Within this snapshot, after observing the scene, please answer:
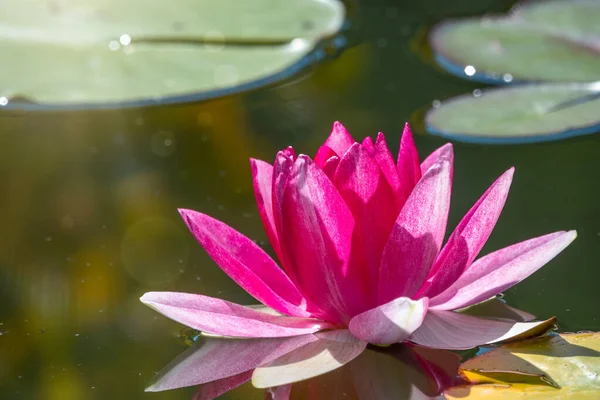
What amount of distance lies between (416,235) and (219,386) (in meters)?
0.32

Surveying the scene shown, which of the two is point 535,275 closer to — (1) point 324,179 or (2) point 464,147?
(1) point 324,179

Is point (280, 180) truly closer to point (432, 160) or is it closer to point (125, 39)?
point (432, 160)

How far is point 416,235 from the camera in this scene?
1.03m

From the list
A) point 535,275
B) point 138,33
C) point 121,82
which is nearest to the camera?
point 535,275

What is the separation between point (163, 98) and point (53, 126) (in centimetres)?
29

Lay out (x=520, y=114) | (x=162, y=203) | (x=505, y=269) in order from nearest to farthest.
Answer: (x=505, y=269)
(x=162, y=203)
(x=520, y=114)

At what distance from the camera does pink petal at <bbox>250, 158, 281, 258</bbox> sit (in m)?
1.13

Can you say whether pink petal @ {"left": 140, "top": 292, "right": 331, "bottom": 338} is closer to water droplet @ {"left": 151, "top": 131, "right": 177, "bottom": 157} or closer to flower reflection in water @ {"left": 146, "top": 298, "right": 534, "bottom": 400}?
flower reflection in water @ {"left": 146, "top": 298, "right": 534, "bottom": 400}

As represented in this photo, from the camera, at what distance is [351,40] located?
100 inches

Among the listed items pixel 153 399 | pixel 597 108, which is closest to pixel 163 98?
pixel 597 108

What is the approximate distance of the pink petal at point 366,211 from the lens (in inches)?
40.4

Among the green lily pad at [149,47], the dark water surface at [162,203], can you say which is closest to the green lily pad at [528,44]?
the dark water surface at [162,203]

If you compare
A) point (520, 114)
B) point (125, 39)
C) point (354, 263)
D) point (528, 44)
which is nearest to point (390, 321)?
point (354, 263)

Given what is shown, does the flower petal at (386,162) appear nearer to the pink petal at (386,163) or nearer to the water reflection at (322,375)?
the pink petal at (386,163)
